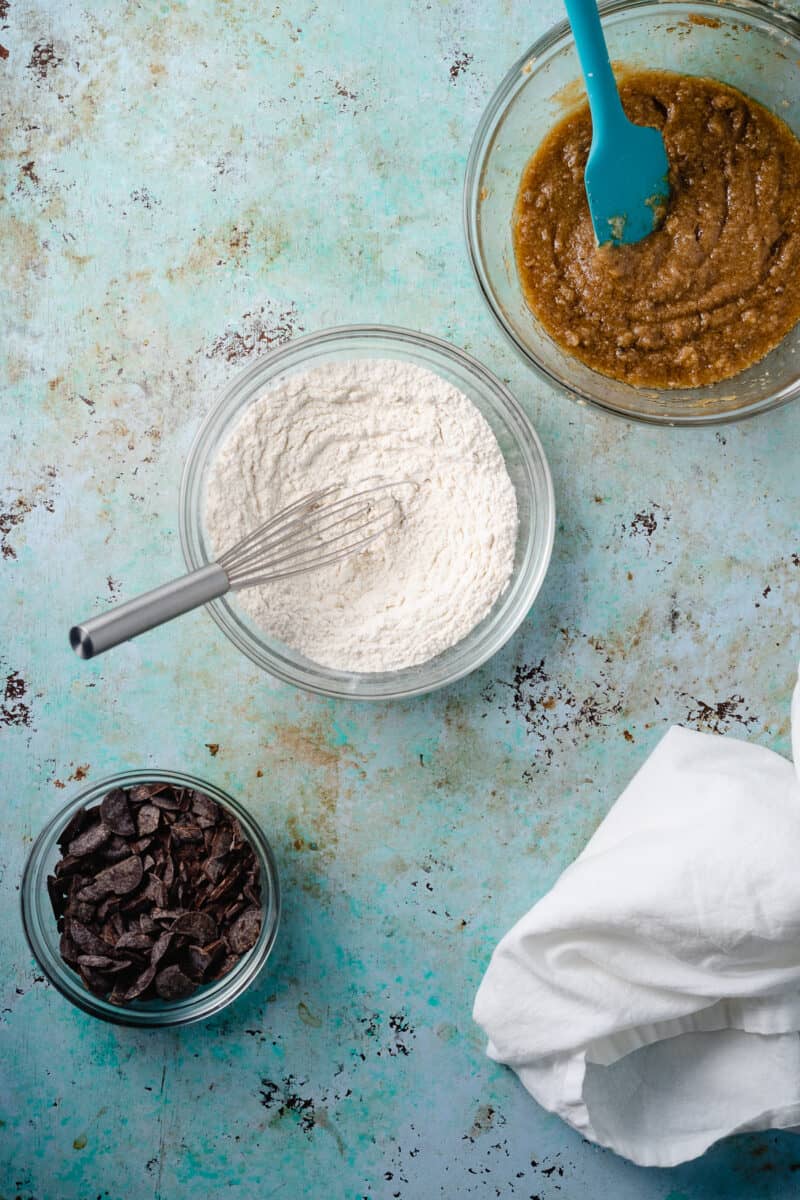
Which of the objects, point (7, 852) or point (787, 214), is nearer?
point (787, 214)

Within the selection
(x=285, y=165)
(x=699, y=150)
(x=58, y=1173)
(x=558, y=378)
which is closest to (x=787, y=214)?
(x=699, y=150)

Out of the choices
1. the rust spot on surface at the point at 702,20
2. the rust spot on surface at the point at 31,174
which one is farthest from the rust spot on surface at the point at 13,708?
the rust spot on surface at the point at 702,20

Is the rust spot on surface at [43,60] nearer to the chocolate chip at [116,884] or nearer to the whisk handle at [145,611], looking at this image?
the whisk handle at [145,611]

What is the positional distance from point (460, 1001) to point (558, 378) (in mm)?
1030

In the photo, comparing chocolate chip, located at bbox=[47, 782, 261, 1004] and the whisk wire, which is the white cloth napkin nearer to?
chocolate chip, located at bbox=[47, 782, 261, 1004]

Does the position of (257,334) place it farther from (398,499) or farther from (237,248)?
(398,499)

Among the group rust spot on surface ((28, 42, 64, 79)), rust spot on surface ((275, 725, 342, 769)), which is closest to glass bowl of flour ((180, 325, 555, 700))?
rust spot on surface ((275, 725, 342, 769))

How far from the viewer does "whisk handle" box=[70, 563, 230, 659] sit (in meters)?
1.09

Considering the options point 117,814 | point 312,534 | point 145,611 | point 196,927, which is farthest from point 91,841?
point 312,534

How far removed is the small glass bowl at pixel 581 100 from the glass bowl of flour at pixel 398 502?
0.12 metres

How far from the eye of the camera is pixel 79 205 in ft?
4.92

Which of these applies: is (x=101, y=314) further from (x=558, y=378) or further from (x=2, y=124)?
(x=558, y=378)

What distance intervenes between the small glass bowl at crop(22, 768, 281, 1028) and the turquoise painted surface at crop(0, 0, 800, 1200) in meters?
0.09

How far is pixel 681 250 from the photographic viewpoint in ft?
4.55
